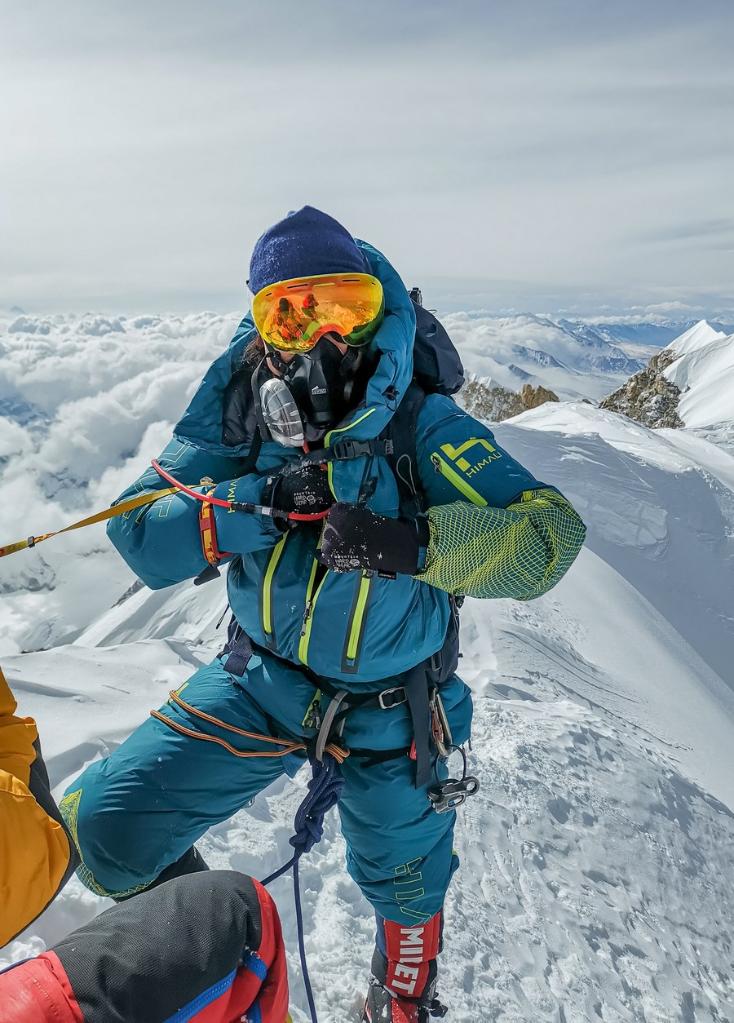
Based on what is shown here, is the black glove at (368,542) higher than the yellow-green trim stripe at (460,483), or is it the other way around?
the yellow-green trim stripe at (460,483)

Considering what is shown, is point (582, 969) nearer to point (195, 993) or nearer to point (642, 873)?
point (642, 873)

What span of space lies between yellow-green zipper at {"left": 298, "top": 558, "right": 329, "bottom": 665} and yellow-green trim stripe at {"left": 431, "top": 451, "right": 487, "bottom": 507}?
634mm

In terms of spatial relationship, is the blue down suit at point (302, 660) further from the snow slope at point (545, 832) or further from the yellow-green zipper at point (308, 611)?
the snow slope at point (545, 832)

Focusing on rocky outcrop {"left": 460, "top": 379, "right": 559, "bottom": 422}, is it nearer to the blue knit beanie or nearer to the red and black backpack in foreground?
the blue knit beanie

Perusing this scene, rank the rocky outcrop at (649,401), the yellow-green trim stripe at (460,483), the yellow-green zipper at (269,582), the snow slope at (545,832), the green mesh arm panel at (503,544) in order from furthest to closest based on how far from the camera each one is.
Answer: the rocky outcrop at (649,401), the snow slope at (545,832), the yellow-green zipper at (269,582), the yellow-green trim stripe at (460,483), the green mesh arm panel at (503,544)

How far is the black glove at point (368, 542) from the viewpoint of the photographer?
8.09 feet

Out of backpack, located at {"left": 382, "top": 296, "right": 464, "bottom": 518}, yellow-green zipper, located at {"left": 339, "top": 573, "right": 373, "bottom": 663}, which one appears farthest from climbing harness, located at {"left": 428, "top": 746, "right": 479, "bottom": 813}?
backpack, located at {"left": 382, "top": 296, "right": 464, "bottom": 518}

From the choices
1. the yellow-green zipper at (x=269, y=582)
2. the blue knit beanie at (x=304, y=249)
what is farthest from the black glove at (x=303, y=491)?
the blue knit beanie at (x=304, y=249)

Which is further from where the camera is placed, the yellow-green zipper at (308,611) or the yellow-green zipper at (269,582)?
the yellow-green zipper at (269,582)

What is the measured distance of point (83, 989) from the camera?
157 cm

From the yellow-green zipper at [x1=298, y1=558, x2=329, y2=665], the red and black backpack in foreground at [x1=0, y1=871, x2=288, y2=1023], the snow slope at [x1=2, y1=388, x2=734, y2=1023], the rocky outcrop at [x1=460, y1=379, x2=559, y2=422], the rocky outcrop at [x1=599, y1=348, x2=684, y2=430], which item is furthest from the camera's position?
the rocky outcrop at [x1=460, y1=379, x2=559, y2=422]

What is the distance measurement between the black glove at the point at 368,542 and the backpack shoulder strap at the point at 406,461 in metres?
0.32

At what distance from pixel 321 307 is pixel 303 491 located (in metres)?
0.79

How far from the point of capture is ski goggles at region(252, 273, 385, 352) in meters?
2.80
